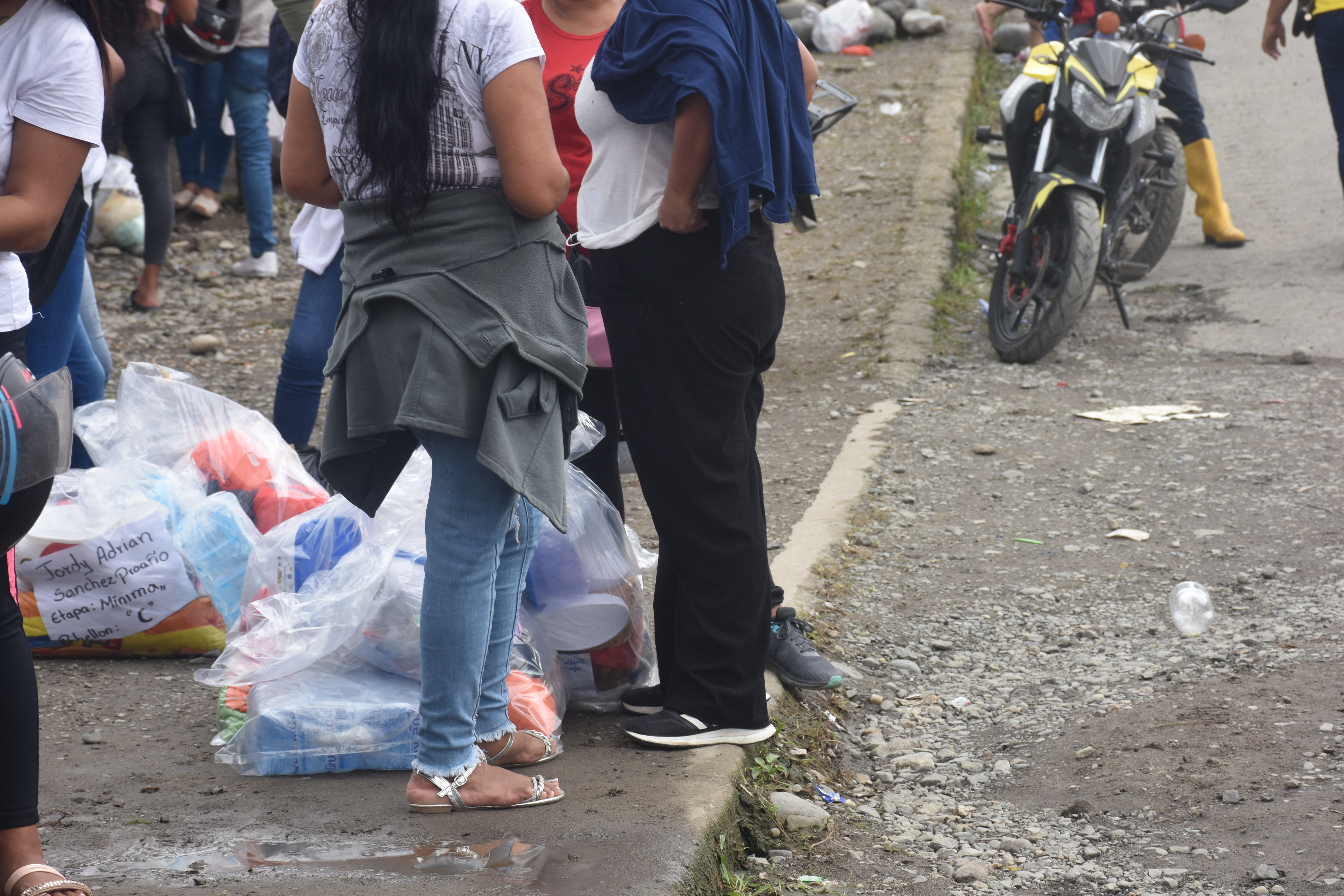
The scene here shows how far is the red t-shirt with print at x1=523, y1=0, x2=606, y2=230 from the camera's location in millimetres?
2838

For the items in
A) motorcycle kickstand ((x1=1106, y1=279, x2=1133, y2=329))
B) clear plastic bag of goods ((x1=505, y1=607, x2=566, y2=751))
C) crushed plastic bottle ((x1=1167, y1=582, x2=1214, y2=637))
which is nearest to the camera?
clear plastic bag of goods ((x1=505, y1=607, x2=566, y2=751))

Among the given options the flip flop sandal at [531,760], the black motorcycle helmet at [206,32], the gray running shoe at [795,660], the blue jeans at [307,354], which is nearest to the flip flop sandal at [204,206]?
the black motorcycle helmet at [206,32]

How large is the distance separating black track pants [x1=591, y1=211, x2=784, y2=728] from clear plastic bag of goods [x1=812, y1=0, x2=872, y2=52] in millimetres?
10118

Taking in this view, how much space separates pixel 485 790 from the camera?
7.36ft

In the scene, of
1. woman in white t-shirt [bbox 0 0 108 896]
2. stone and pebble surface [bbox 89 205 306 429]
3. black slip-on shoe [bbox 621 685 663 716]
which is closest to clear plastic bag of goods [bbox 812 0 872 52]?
stone and pebble surface [bbox 89 205 306 429]

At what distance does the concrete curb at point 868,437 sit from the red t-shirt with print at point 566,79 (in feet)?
4.00

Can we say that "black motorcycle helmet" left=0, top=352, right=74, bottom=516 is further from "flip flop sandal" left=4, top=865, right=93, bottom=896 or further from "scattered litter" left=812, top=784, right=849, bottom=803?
"scattered litter" left=812, top=784, right=849, bottom=803

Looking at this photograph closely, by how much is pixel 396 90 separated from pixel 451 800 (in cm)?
120

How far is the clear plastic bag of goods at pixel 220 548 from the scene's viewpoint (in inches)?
121

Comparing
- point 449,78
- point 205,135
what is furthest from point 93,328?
point 205,135

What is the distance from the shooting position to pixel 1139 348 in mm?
5730

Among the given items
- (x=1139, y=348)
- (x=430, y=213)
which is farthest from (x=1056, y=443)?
(x=430, y=213)

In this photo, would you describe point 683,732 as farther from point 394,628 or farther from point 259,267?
point 259,267

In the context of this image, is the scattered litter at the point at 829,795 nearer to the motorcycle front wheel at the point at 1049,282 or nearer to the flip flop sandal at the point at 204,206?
the motorcycle front wheel at the point at 1049,282
